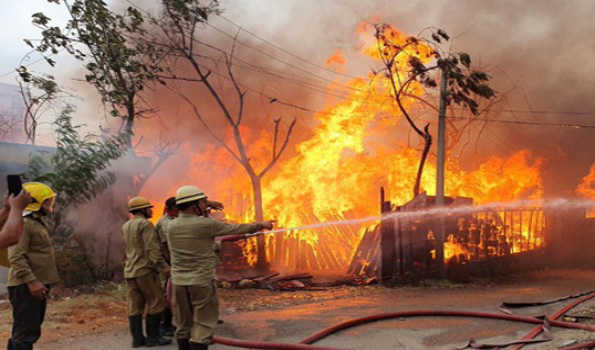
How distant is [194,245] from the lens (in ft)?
16.5

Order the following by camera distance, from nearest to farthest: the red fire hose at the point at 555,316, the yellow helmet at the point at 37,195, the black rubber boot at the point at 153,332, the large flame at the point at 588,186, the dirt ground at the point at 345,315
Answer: the yellow helmet at the point at 37,195 → the red fire hose at the point at 555,316 → the black rubber boot at the point at 153,332 → the dirt ground at the point at 345,315 → the large flame at the point at 588,186

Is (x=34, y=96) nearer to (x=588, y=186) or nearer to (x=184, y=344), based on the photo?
(x=184, y=344)

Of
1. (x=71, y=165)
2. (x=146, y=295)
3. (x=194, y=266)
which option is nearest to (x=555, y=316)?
(x=194, y=266)

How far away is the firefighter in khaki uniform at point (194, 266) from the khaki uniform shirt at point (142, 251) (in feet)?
4.14

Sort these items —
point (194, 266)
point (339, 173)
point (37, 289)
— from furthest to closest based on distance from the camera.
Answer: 1. point (339, 173)
2. point (194, 266)
3. point (37, 289)

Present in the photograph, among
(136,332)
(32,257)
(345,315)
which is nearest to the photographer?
(32,257)

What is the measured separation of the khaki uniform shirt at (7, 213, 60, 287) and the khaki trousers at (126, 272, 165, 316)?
1411 mm

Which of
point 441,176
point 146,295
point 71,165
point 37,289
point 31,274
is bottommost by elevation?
point 146,295

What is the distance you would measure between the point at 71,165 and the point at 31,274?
6.01 meters

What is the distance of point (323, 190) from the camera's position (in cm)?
1590

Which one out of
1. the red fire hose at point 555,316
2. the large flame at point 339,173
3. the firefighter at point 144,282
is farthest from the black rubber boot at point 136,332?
the large flame at point 339,173

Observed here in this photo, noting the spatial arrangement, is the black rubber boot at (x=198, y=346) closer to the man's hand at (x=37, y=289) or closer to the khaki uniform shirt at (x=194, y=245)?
the khaki uniform shirt at (x=194, y=245)

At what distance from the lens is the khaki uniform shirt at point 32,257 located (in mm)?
4508

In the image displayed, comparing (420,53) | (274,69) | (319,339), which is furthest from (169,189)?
(319,339)
